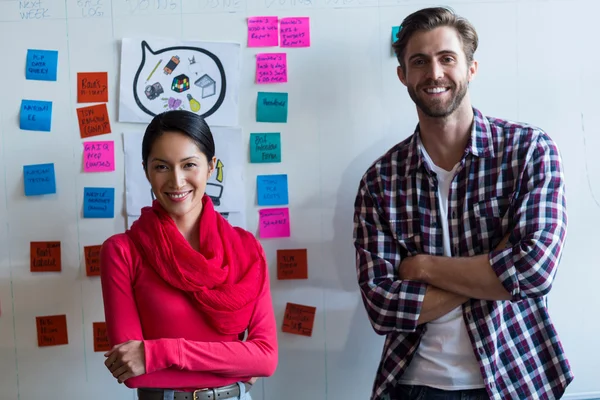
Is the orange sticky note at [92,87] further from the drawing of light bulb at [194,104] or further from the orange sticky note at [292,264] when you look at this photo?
the orange sticky note at [292,264]

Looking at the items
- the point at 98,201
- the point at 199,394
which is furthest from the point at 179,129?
the point at 199,394

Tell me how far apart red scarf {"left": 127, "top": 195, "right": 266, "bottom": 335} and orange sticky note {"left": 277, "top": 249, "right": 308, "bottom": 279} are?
351mm

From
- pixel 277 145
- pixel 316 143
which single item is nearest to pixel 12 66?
pixel 277 145

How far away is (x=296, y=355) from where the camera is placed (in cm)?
191

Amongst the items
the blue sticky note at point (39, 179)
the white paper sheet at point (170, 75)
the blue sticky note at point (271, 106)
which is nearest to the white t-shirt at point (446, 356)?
the blue sticky note at point (271, 106)

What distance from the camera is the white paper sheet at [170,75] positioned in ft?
6.02

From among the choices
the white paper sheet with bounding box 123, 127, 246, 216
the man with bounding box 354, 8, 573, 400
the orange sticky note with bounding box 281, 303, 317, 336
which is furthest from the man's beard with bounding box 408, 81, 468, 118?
the orange sticky note with bounding box 281, 303, 317, 336

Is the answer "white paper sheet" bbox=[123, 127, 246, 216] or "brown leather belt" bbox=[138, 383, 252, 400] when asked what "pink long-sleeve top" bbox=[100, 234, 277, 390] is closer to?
"brown leather belt" bbox=[138, 383, 252, 400]

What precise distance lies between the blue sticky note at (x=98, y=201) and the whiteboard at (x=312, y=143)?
0.02 metres

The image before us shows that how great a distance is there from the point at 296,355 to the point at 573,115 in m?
1.25

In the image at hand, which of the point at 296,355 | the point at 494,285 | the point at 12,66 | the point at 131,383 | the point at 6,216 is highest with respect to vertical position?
the point at 12,66

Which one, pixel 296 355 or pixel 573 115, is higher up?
pixel 573 115

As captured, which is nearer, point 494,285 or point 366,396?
point 494,285

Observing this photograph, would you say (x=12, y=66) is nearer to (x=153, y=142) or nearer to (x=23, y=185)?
(x=23, y=185)
